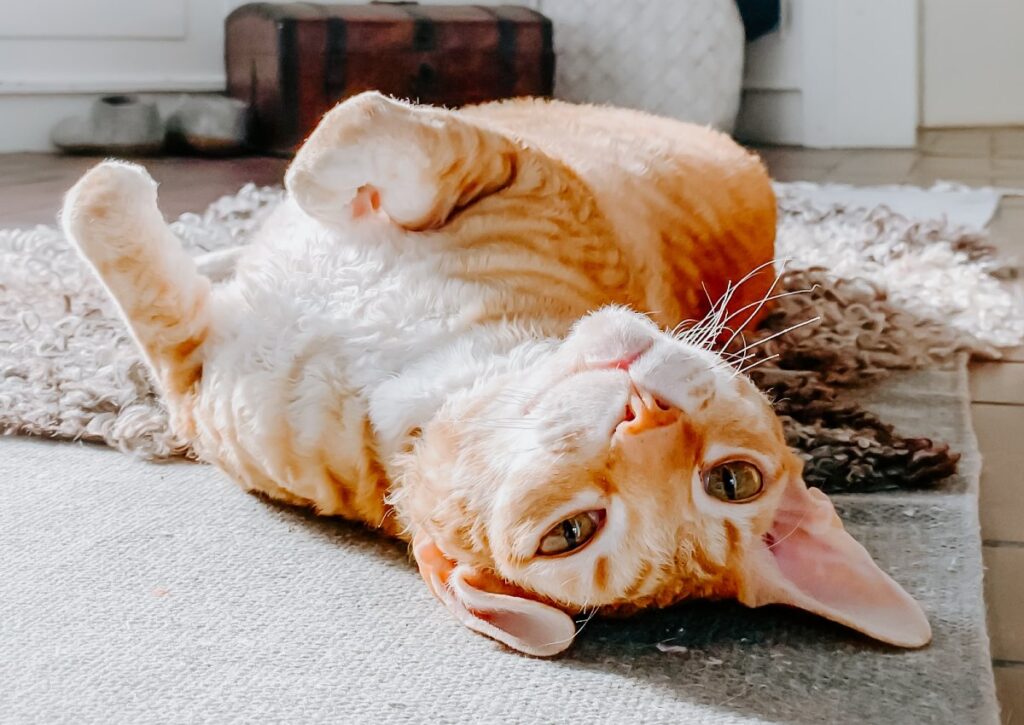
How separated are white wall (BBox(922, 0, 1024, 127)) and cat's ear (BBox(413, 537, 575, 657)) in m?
3.91

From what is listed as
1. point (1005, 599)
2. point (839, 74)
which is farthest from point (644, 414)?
point (839, 74)

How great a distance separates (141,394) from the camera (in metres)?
1.60

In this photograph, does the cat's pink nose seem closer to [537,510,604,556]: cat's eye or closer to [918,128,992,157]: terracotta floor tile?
[537,510,604,556]: cat's eye

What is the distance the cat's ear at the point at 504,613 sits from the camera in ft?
3.31

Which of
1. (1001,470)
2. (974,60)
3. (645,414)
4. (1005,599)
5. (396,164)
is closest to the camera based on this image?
(645,414)

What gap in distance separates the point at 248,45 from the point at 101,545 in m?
2.88

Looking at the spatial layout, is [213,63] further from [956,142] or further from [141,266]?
[141,266]

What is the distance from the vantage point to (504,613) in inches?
40.7

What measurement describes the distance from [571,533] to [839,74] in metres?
3.51

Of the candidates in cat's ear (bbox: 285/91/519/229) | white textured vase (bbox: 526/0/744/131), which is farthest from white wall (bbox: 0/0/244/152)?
cat's ear (bbox: 285/91/519/229)

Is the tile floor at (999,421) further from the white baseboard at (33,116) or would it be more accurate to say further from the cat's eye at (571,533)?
the white baseboard at (33,116)

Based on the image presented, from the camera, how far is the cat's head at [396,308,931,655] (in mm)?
976

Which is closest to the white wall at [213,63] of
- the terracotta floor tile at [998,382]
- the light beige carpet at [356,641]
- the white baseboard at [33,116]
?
the white baseboard at [33,116]

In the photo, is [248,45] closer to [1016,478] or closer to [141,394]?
[141,394]
